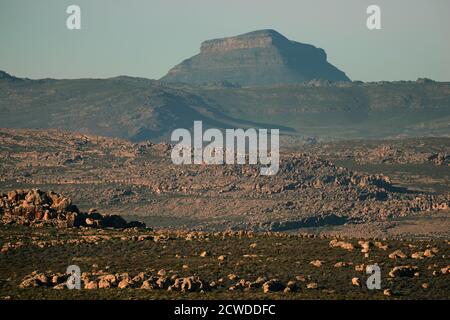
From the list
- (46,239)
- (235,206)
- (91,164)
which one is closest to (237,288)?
(46,239)

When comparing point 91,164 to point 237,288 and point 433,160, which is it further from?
point 237,288

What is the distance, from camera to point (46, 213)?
74.6 meters

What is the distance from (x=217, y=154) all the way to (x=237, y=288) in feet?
336

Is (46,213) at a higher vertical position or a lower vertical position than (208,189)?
higher

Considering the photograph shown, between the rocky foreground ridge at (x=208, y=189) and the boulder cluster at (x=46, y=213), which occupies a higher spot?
→ the boulder cluster at (x=46, y=213)

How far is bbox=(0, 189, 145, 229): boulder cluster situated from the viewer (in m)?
73.6

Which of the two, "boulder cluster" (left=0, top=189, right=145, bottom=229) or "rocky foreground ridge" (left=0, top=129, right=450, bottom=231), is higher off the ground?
"boulder cluster" (left=0, top=189, right=145, bottom=229)

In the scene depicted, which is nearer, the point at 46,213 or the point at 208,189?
the point at 46,213

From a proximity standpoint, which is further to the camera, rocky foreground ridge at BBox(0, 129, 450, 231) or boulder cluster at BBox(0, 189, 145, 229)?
rocky foreground ridge at BBox(0, 129, 450, 231)

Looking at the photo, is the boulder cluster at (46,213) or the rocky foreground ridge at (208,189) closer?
the boulder cluster at (46,213)

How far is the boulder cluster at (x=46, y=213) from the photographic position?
241 ft
